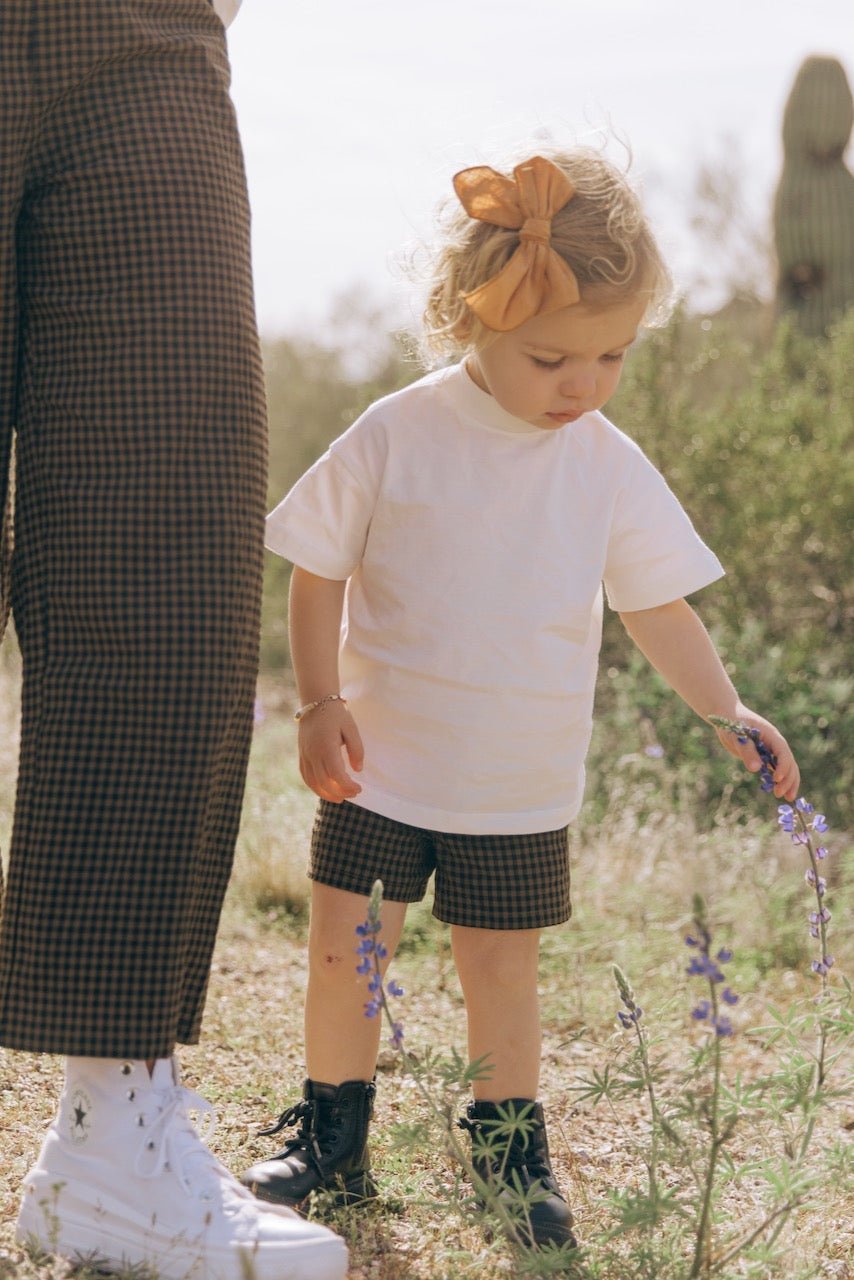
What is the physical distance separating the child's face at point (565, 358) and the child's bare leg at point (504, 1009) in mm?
A: 725

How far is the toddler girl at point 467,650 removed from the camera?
193 cm

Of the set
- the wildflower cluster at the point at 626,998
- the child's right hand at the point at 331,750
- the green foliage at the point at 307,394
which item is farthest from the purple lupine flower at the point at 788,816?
the green foliage at the point at 307,394

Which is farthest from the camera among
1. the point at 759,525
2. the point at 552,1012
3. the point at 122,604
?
the point at 759,525

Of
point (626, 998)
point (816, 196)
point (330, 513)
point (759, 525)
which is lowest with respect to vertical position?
point (626, 998)

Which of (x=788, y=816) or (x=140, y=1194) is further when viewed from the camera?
(x=788, y=816)

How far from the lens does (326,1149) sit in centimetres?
196

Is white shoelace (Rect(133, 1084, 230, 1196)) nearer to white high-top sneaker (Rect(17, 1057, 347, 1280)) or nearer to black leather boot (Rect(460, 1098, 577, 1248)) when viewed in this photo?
white high-top sneaker (Rect(17, 1057, 347, 1280))

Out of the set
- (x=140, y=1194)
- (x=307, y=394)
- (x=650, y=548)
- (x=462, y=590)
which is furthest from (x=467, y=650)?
(x=307, y=394)

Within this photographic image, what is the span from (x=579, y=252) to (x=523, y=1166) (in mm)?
1213

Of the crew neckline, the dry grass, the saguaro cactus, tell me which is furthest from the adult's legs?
the saguaro cactus

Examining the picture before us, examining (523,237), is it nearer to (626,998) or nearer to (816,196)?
(626,998)

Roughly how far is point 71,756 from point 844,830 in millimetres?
3721

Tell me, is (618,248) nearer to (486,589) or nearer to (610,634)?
(486,589)

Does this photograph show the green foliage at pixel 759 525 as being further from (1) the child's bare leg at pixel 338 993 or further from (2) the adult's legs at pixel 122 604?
(2) the adult's legs at pixel 122 604
